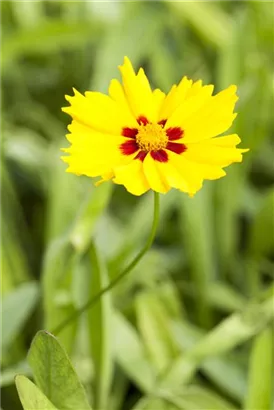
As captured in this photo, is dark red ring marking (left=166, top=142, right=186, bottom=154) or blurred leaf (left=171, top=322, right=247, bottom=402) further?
blurred leaf (left=171, top=322, right=247, bottom=402)

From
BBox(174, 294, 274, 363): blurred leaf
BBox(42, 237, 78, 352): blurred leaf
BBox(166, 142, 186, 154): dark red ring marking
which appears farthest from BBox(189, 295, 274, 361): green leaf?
BBox(166, 142, 186, 154): dark red ring marking

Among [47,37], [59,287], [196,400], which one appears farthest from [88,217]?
[47,37]

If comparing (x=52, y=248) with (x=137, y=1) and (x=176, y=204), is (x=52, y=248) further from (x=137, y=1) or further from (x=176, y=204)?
(x=137, y=1)

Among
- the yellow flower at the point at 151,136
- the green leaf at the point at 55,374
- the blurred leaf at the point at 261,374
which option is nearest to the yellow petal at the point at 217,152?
the yellow flower at the point at 151,136

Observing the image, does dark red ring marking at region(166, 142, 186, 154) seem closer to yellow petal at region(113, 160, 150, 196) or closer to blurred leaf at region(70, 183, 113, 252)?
yellow petal at region(113, 160, 150, 196)

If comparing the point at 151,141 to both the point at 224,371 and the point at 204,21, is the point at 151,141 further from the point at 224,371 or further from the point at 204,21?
the point at 204,21

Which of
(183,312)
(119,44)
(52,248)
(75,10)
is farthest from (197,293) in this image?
(75,10)
